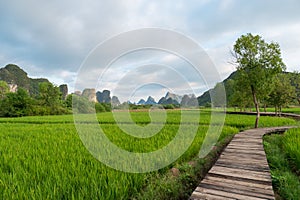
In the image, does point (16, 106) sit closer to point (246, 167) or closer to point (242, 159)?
point (242, 159)

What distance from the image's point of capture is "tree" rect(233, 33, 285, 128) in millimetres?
7715

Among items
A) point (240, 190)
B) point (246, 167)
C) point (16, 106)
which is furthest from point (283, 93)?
point (16, 106)

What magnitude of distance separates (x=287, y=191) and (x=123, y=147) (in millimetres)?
3324

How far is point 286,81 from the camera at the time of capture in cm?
1548

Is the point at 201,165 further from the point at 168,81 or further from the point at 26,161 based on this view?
the point at 26,161

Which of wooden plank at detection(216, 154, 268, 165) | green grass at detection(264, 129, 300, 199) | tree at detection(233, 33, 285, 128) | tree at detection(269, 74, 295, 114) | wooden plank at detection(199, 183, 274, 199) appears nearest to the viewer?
wooden plank at detection(199, 183, 274, 199)

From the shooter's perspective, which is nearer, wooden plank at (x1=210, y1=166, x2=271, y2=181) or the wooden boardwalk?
the wooden boardwalk

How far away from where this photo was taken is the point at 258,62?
25.7ft

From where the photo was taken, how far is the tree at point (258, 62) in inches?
304

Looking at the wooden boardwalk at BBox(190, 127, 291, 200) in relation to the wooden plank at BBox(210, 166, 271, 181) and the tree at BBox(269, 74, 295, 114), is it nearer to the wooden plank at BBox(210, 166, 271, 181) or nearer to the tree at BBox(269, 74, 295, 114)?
the wooden plank at BBox(210, 166, 271, 181)

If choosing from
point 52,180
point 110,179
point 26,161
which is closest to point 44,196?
point 52,180

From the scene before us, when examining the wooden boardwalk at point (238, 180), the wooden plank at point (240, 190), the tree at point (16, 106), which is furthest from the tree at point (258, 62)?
the tree at point (16, 106)

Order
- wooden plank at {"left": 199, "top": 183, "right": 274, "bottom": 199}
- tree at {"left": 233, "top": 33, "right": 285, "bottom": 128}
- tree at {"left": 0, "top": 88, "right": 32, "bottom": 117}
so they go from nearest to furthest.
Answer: wooden plank at {"left": 199, "top": 183, "right": 274, "bottom": 199}, tree at {"left": 233, "top": 33, "right": 285, "bottom": 128}, tree at {"left": 0, "top": 88, "right": 32, "bottom": 117}

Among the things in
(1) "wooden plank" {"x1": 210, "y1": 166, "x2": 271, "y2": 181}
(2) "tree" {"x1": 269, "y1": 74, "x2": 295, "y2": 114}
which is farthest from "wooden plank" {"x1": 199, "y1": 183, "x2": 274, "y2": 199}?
(2) "tree" {"x1": 269, "y1": 74, "x2": 295, "y2": 114}
